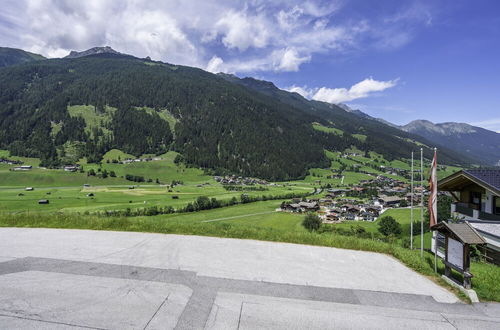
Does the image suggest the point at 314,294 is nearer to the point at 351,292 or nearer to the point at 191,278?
the point at 351,292

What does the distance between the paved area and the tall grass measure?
0.71 metres

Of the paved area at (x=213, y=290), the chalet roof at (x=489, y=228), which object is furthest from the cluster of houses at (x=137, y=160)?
the chalet roof at (x=489, y=228)

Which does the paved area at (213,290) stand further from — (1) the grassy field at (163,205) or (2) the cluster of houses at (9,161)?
(2) the cluster of houses at (9,161)

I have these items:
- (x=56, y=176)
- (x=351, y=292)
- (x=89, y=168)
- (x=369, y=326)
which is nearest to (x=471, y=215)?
(x=351, y=292)

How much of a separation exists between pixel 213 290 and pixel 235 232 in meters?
5.54

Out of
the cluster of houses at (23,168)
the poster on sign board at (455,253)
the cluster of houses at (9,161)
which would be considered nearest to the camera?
the poster on sign board at (455,253)

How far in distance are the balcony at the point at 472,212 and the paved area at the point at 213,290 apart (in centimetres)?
1168

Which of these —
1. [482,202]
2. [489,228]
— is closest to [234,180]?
[482,202]

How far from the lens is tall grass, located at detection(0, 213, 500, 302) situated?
9969 mm

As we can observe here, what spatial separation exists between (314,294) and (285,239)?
191 inches

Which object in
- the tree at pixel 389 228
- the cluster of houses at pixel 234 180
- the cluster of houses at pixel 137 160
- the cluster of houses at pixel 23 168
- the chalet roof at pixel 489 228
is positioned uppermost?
the cluster of houses at pixel 137 160

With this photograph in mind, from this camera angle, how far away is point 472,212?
17.7m

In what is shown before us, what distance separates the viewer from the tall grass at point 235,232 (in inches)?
392

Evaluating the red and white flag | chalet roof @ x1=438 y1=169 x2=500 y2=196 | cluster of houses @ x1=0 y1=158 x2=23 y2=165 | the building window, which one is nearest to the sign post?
the red and white flag
